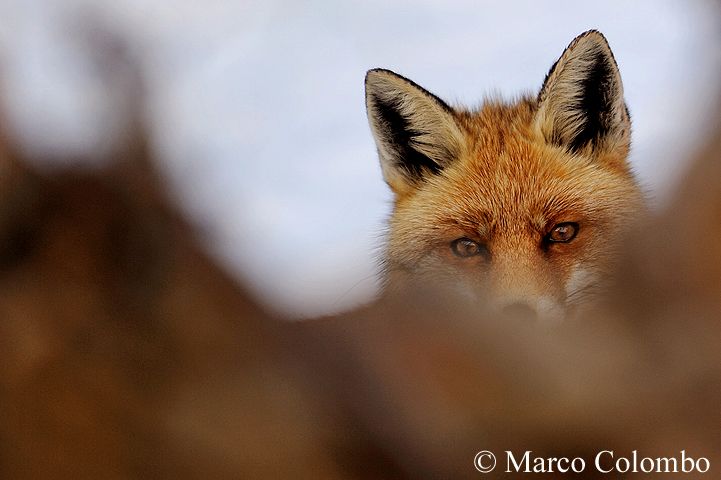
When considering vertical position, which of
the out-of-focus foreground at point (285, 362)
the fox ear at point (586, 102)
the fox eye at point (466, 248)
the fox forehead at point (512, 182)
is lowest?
the out-of-focus foreground at point (285, 362)

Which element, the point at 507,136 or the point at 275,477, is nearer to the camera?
the point at 275,477

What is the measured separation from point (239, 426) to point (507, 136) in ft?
5.52

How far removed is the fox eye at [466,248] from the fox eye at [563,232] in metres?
0.15

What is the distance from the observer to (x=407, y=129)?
80.8 inches

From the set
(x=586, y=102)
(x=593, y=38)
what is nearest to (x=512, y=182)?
(x=586, y=102)

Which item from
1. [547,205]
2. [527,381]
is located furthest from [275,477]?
[547,205]

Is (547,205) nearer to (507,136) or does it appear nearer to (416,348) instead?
(507,136)

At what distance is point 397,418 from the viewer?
41 cm

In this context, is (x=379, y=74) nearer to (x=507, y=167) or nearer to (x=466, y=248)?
(x=507, y=167)

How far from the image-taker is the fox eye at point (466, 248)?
1.54m

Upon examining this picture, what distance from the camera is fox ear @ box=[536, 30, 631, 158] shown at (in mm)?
1685

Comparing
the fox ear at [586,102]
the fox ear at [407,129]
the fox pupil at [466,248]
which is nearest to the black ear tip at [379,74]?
the fox ear at [407,129]

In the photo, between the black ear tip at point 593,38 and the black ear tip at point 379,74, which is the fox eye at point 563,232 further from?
the black ear tip at point 379,74

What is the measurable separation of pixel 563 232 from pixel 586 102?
0.46 metres
